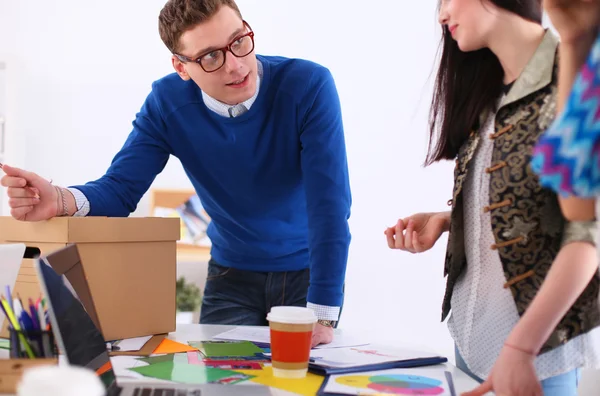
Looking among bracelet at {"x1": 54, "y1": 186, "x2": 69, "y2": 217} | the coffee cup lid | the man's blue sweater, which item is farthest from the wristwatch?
bracelet at {"x1": 54, "y1": 186, "x2": 69, "y2": 217}

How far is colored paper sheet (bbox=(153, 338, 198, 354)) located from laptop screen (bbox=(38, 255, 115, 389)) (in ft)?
0.75

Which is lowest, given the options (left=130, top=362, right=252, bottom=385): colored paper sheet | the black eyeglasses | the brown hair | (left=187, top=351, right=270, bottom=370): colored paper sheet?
(left=187, top=351, right=270, bottom=370): colored paper sheet

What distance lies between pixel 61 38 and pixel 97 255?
3067mm

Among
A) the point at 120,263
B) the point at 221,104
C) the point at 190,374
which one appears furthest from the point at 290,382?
the point at 221,104

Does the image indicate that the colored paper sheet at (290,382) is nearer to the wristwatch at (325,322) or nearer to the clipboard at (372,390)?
the clipboard at (372,390)

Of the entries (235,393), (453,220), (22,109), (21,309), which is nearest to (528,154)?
(453,220)

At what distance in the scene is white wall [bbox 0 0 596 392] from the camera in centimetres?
375

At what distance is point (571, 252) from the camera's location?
3.20ft

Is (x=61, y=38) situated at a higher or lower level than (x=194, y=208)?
higher

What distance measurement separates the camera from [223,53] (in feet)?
5.40

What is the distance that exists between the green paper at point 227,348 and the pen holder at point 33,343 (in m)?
0.39

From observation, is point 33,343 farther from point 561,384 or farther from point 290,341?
point 561,384

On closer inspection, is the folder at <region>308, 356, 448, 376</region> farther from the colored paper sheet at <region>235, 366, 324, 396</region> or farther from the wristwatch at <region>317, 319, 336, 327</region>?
the wristwatch at <region>317, 319, 336, 327</region>

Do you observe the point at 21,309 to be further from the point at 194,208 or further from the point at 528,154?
the point at 194,208
